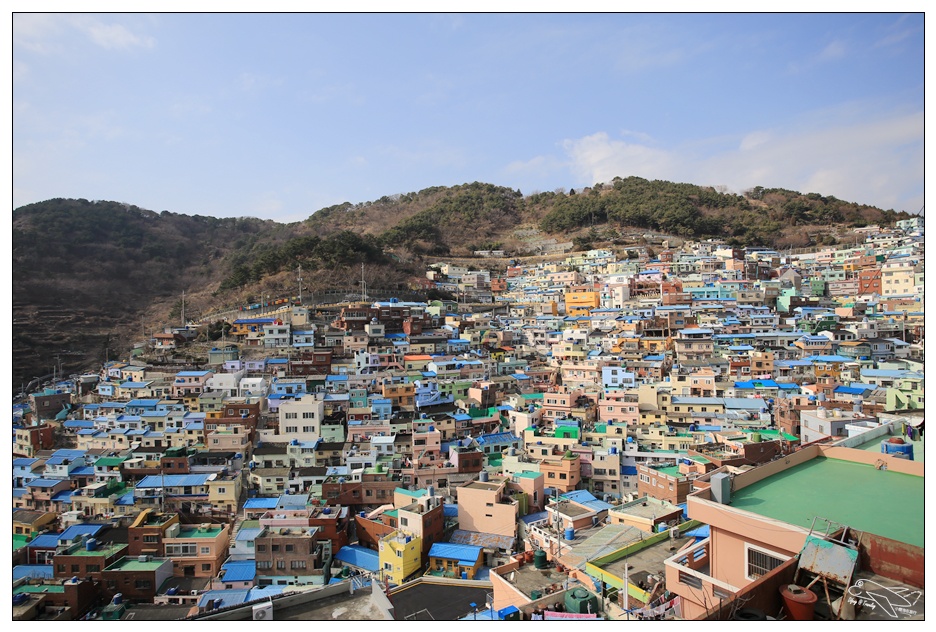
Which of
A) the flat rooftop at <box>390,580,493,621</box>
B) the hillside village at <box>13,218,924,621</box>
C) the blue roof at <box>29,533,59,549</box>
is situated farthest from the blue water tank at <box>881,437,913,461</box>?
the blue roof at <box>29,533,59,549</box>

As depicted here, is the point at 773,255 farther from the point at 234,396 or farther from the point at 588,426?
the point at 234,396

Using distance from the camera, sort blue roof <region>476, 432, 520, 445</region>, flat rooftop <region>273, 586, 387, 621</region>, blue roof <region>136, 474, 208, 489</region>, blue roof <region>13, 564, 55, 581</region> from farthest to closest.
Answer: blue roof <region>476, 432, 520, 445</region>, blue roof <region>136, 474, 208, 489</region>, blue roof <region>13, 564, 55, 581</region>, flat rooftop <region>273, 586, 387, 621</region>

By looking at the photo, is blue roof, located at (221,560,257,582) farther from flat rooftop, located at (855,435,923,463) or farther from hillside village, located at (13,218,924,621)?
flat rooftop, located at (855,435,923,463)

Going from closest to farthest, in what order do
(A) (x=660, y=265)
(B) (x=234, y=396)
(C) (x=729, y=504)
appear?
(C) (x=729, y=504)
(B) (x=234, y=396)
(A) (x=660, y=265)

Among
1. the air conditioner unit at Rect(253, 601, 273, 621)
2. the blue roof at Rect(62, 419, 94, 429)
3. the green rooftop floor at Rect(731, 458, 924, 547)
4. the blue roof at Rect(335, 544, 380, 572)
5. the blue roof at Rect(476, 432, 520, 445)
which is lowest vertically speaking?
the blue roof at Rect(335, 544, 380, 572)

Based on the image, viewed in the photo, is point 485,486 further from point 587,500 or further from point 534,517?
point 587,500

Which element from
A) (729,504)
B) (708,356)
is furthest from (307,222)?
(729,504)

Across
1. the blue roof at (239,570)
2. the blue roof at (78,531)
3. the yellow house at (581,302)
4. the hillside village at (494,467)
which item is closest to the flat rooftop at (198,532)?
the hillside village at (494,467)
